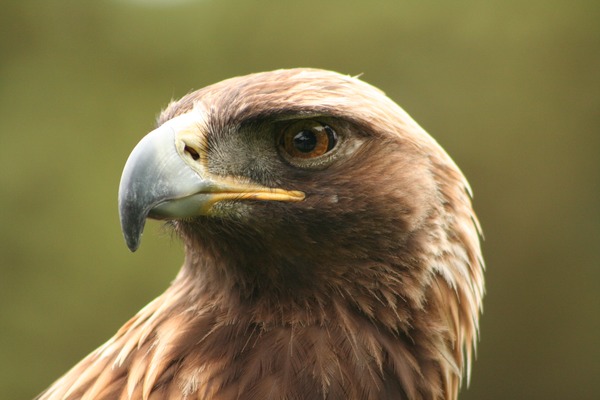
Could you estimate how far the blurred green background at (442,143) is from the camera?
5.77 metres

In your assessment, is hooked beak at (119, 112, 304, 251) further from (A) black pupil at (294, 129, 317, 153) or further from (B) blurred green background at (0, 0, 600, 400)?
(B) blurred green background at (0, 0, 600, 400)

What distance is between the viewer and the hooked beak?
5.73ft

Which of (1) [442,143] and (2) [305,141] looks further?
(1) [442,143]

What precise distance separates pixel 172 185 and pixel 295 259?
40 centimetres

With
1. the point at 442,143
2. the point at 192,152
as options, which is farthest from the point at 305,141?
the point at 442,143

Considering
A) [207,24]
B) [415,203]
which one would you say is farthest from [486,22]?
[415,203]

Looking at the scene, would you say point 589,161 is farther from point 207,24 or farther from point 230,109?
point 230,109

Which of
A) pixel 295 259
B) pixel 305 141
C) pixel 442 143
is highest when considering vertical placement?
pixel 305 141

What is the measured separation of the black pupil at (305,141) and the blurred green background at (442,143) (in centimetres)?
379

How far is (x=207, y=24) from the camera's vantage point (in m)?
6.18

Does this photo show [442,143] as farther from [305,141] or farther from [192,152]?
[192,152]

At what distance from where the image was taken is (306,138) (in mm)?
1959

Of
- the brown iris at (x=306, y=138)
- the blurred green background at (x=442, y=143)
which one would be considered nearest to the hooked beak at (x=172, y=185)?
the brown iris at (x=306, y=138)

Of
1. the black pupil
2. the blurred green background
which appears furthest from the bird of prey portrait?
the blurred green background
